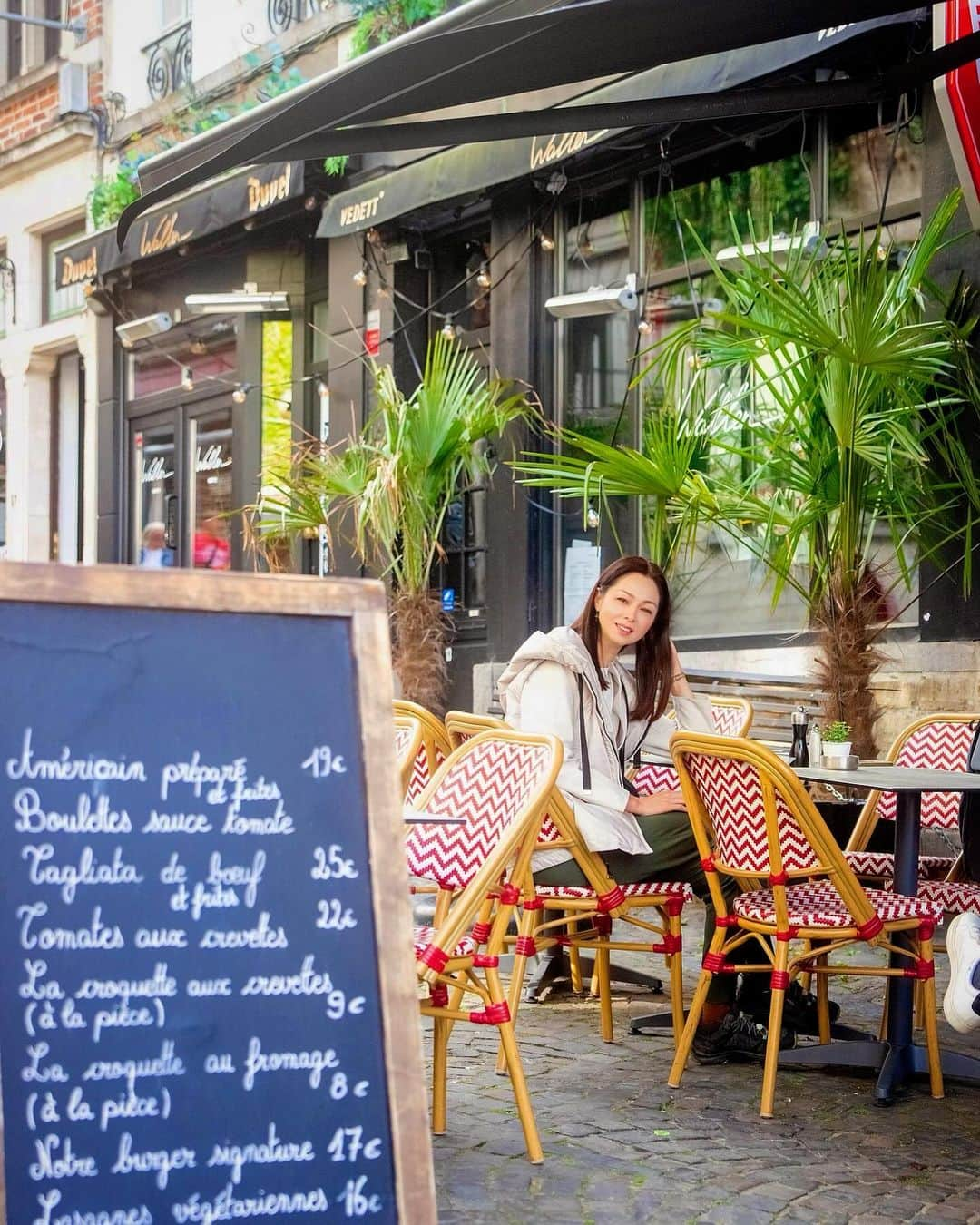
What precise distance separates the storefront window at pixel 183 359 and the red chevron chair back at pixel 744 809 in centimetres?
994

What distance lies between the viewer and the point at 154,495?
14.9 meters

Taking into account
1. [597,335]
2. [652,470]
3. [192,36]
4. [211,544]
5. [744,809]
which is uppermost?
[192,36]

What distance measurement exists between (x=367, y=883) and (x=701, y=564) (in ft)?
23.9

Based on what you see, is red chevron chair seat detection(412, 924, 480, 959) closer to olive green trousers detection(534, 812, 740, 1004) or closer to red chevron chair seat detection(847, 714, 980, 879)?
olive green trousers detection(534, 812, 740, 1004)

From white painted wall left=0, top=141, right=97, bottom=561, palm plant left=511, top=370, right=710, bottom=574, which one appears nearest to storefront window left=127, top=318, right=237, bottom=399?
white painted wall left=0, top=141, right=97, bottom=561

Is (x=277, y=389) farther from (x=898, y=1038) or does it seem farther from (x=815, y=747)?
(x=898, y=1038)

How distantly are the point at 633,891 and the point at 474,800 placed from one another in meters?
0.97

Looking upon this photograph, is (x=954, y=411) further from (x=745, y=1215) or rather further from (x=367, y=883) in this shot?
(x=367, y=883)

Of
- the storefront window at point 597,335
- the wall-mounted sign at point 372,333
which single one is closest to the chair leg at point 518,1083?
the storefront window at point 597,335

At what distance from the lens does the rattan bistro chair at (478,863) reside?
3.70 m

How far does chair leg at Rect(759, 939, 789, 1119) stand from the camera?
13.8ft

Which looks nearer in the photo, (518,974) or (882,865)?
(518,974)

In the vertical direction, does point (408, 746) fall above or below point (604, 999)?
above

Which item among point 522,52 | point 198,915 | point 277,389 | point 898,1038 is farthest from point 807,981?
point 277,389
